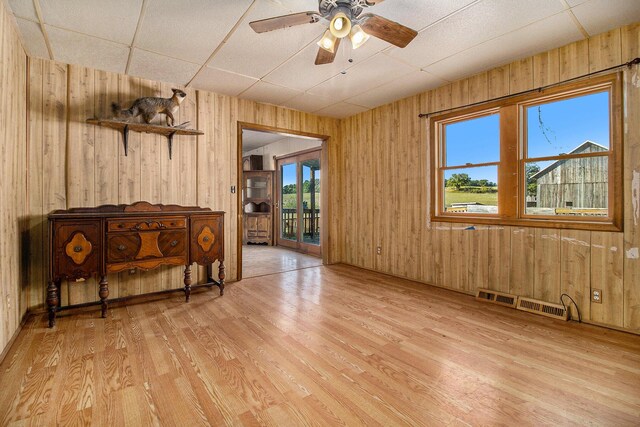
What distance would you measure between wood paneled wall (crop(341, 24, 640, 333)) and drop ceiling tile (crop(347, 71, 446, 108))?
144 mm

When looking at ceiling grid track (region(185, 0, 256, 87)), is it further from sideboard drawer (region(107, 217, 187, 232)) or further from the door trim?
sideboard drawer (region(107, 217, 187, 232))

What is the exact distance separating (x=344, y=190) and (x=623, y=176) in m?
3.49

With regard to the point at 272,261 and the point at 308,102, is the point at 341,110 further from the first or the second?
the point at 272,261

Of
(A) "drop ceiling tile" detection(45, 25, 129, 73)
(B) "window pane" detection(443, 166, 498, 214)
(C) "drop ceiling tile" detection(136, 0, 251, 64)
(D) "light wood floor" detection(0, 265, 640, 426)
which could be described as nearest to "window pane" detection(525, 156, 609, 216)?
(B) "window pane" detection(443, 166, 498, 214)

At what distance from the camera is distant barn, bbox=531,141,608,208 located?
8.93 feet

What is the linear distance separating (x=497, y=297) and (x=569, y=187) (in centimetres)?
130

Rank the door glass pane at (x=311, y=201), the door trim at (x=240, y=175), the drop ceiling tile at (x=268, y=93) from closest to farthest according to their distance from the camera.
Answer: the drop ceiling tile at (x=268, y=93) < the door trim at (x=240, y=175) < the door glass pane at (x=311, y=201)

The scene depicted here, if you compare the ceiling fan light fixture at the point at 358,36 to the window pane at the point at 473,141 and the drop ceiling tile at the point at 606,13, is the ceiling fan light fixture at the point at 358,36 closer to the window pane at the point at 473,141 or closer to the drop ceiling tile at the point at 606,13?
→ the drop ceiling tile at the point at 606,13

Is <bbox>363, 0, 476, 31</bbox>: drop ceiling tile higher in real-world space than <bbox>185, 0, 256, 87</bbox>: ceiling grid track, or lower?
lower

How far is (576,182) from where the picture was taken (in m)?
2.87

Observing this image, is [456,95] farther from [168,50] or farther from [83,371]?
[83,371]

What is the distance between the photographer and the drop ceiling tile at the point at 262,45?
2.36m

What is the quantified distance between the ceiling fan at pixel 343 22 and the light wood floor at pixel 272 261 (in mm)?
3337

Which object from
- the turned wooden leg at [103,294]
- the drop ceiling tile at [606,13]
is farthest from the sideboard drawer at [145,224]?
the drop ceiling tile at [606,13]
